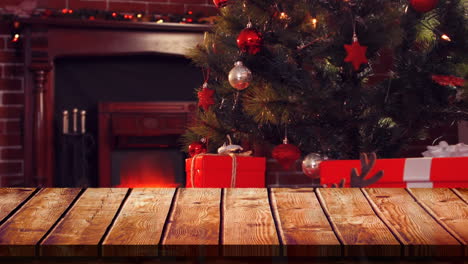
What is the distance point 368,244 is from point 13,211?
24.9 inches

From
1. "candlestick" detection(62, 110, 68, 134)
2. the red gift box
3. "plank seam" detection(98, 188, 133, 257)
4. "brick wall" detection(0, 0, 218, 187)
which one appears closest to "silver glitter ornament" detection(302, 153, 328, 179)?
the red gift box

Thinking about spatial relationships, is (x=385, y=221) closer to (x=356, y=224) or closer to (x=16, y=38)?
(x=356, y=224)

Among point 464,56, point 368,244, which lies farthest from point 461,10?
point 368,244

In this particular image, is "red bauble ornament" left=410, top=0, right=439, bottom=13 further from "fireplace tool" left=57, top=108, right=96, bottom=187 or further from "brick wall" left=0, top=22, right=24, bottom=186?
"brick wall" left=0, top=22, right=24, bottom=186

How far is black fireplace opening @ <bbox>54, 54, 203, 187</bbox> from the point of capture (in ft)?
14.3

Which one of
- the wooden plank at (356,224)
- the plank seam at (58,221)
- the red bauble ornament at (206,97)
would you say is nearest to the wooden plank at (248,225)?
the wooden plank at (356,224)

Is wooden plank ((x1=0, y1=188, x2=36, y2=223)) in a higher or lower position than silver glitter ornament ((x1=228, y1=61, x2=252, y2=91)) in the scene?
lower

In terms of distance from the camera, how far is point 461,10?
8.53 ft

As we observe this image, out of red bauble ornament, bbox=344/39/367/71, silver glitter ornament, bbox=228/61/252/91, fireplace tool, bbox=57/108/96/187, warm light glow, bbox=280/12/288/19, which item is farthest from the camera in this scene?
fireplace tool, bbox=57/108/96/187

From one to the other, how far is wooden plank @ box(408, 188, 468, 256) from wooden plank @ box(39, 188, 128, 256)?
22.1 inches

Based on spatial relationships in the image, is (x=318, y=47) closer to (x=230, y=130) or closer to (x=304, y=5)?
(x=304, y=5)

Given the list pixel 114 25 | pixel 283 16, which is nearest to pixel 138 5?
pixel 114 25

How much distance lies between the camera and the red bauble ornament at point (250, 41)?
2.47m

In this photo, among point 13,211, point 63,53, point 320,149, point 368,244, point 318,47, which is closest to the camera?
point 368,244
